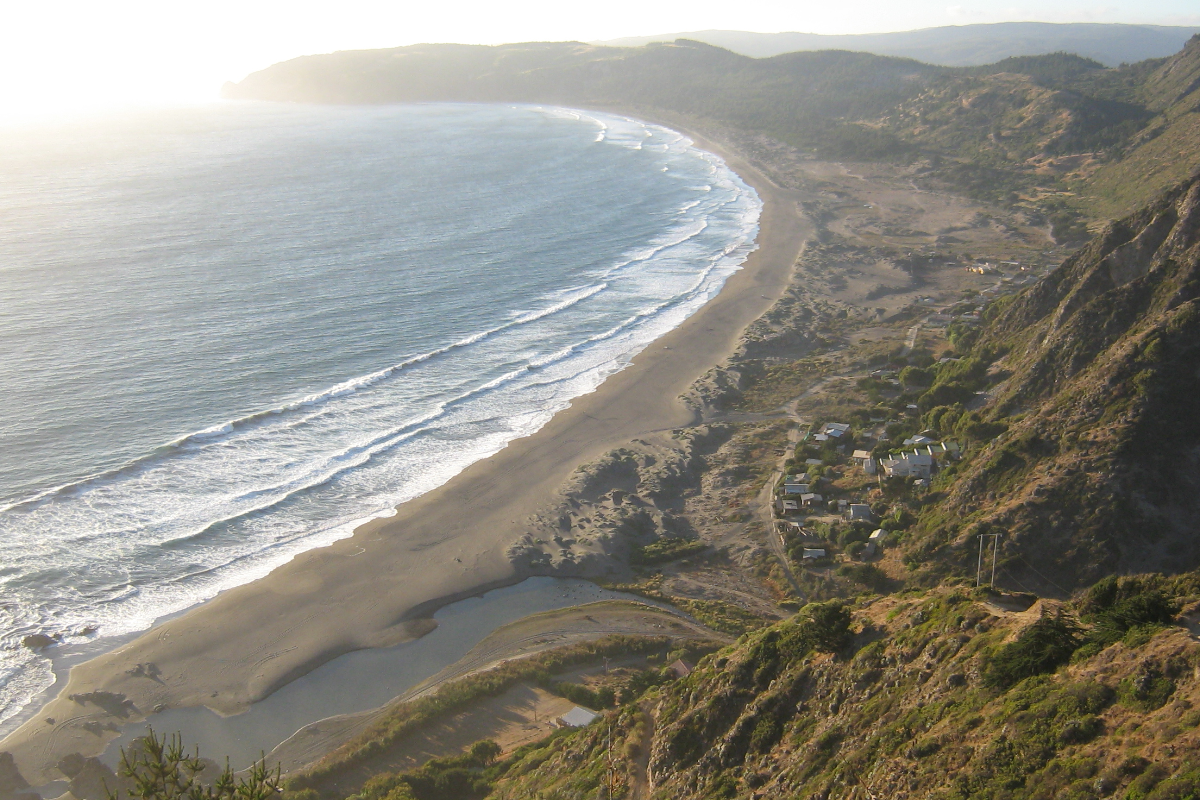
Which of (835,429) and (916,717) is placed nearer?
(916,717)

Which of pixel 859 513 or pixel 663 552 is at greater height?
pixel 859 513

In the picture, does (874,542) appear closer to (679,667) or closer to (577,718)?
(679,667)

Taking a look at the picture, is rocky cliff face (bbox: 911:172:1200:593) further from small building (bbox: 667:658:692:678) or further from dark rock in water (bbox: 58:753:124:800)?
dark rock in water (bbox: 58:753:124:800)

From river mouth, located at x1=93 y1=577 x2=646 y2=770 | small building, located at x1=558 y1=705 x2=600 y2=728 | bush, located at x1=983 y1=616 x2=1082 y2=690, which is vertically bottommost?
river mouth, located at x1=93 y1=577 x2=646 y2=770

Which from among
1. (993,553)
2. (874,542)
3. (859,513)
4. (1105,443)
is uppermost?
(1105,443)

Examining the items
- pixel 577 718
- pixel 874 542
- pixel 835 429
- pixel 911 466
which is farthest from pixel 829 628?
pixel 835 429

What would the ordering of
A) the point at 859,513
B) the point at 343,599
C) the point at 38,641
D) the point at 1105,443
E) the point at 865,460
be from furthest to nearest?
the point at 865,460 < the point at 859,513 < the point at 343,599 < the point at 38,641 < the point at 1105,443

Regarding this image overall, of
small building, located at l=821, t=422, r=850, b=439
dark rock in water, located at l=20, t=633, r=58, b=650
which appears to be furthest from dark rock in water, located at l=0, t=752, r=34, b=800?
small building, located at l=821, t=422, r=850, b=439
